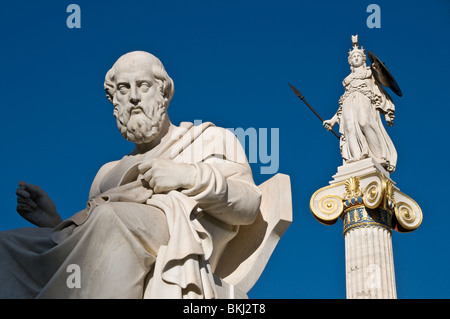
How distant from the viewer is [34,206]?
19.5ft

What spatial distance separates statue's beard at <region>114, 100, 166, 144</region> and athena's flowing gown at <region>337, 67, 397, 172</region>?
1448 centimetres

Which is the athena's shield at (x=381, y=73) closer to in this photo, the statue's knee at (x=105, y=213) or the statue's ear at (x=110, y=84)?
the statue's ear at (x=110, y=84)

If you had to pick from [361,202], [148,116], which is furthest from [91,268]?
[361,202]

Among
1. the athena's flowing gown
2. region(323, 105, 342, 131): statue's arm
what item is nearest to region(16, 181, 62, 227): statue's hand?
the athena's flowing gown

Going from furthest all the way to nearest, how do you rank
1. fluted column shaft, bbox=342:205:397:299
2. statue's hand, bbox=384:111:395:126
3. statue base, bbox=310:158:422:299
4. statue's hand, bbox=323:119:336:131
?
statue's hand, bbox=323:119:336:131 → statue's hand, bbox=384:111:395:126 → statue base, bbox=310:158:422:299 → fluted column shaft, bbox=342:205:397:299

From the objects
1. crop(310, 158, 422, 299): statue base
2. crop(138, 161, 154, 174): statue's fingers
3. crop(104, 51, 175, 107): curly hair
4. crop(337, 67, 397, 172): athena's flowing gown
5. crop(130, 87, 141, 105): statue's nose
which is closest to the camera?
crop(138, 161, 154, 174): statue's fingers

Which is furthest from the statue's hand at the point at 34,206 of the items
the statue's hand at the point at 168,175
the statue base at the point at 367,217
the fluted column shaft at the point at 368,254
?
the statue base at the point at 367,217

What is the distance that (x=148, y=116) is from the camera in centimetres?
571

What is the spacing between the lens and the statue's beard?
5711 millimetres

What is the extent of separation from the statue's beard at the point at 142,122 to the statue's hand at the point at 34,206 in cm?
71

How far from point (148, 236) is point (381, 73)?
17.0 meters

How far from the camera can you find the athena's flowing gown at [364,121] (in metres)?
20.1

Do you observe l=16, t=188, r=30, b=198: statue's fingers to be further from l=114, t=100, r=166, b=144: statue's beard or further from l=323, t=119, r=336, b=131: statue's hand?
l=323, t=119, r=336, b=131: statue's hand
